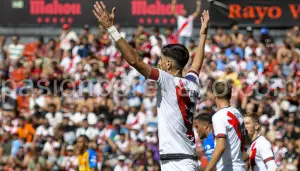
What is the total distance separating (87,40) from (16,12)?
11.4 feet

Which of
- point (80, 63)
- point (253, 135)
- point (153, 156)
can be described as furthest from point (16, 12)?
point (253, 135)

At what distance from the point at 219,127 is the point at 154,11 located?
1637 cm

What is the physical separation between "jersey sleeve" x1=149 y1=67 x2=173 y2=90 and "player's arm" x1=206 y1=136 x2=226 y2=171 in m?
1.19

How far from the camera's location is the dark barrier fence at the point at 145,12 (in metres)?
24.9

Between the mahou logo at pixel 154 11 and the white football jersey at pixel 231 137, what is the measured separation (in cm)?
1580

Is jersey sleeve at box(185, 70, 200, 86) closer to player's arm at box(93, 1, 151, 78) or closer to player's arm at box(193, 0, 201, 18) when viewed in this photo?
player's arm at box(93, 1, 151, 78)

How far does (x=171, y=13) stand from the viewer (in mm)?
25250

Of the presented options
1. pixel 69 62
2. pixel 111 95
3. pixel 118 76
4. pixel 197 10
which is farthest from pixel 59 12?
pixel 111 95

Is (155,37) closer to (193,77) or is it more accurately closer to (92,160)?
(92,160)

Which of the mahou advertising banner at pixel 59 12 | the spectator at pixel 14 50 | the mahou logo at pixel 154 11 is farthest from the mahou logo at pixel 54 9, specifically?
the mahou logo at pixel 154 11

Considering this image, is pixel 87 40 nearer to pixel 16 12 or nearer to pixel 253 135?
pixel 16 12

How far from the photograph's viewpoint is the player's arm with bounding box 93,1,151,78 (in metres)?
7.69

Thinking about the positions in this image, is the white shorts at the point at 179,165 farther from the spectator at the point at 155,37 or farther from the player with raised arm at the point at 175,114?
the spectator at the point at 155,37

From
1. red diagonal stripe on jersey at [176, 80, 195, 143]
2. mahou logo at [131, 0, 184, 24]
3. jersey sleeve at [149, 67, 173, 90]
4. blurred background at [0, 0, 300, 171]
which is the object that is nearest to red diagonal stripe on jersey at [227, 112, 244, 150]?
red diagonal stripe on jersey at [176, 80, 195, 143]
